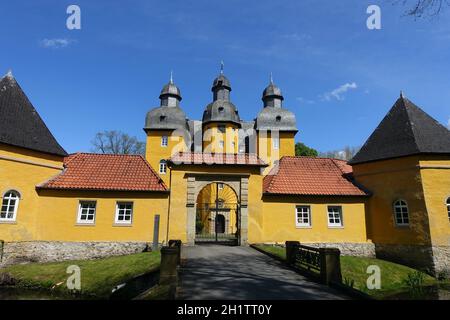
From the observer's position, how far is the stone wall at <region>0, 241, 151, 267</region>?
15245 mm

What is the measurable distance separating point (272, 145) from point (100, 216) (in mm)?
22741

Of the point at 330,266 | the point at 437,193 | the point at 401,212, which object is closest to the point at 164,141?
the point at 401,212

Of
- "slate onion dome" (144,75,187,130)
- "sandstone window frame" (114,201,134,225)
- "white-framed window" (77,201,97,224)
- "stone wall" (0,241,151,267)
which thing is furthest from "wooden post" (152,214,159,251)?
"slate onion dome" (144,75,187,130)

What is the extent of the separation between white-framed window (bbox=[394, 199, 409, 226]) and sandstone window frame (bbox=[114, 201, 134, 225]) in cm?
1480

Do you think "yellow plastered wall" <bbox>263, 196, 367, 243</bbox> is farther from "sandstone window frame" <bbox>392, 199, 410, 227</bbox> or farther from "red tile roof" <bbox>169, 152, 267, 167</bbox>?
"red tile roof" <bbox>169, 152, 267, 167</bbox>

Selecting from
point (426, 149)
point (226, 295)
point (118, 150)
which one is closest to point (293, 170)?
point (426, 149)

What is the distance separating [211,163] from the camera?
56.6ft

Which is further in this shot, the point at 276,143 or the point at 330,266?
the point at 276,143

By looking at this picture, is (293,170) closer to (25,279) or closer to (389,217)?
(389,217)

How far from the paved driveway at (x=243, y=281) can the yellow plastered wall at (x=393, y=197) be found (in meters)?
8.41

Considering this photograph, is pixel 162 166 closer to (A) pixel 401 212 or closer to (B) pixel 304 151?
(B) pixel 304 151

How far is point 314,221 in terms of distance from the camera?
17750 millimetres

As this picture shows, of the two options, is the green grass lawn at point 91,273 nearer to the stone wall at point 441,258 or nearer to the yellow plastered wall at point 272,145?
the stone wall at point 441,258
